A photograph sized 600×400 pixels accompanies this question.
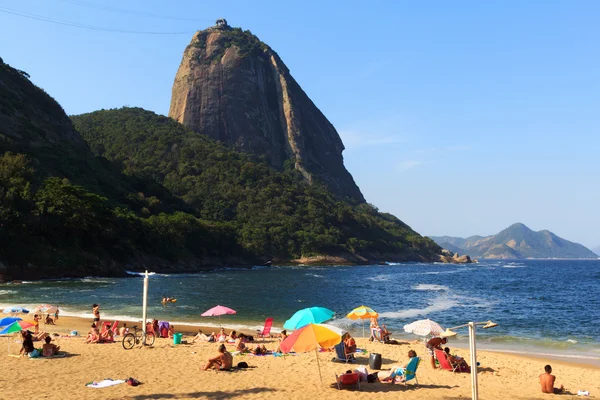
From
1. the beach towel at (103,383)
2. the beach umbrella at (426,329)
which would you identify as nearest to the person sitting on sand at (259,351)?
the beach umbrella at (426,329)

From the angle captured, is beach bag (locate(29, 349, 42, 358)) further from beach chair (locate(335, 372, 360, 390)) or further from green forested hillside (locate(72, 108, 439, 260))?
green forested hillside (locate(72, 108, 439, 260))

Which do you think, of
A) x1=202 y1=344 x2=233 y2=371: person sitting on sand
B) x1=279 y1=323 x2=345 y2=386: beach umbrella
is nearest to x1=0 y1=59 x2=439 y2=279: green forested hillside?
x1=202 y1=344 x2=233 y2=371: person sitting on sand

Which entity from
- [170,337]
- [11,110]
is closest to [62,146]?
[11,110]

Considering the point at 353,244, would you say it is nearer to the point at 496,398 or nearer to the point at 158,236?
the point at 158,236

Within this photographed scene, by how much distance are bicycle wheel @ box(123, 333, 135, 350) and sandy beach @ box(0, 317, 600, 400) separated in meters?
0.30

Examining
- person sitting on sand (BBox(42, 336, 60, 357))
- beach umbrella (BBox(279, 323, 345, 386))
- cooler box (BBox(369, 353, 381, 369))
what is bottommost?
cooler box (BBox(369, 353, 381, 369))

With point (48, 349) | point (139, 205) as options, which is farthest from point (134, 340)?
point (139, 205)

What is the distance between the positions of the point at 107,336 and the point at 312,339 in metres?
11.3

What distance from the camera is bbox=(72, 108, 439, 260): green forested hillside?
136 m

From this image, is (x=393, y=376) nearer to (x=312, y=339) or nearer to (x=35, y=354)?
(x=312, y=339)

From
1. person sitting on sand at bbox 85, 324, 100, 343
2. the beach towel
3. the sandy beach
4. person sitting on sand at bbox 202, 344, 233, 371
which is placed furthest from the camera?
person sitting on sand at bbox 85, 324, 100, 343

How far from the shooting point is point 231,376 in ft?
45.0

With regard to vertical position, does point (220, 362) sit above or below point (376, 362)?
above

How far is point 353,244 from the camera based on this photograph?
148m
